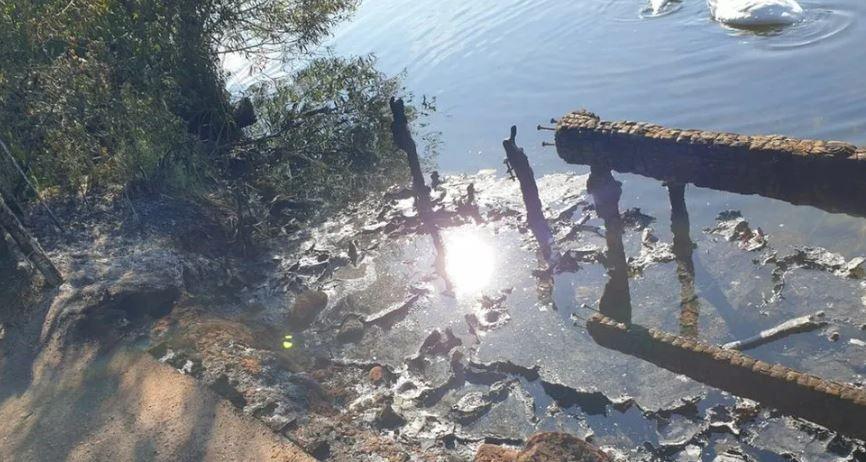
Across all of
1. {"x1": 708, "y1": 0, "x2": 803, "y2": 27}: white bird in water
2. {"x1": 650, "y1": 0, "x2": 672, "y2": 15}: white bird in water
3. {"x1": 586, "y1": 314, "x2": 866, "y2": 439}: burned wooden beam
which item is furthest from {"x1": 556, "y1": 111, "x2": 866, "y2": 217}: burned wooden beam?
{"x1": 650, "y1": 0, "x2": 672, "y2": 15}: white bird in water

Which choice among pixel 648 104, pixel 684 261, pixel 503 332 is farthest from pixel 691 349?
pixel 648 104

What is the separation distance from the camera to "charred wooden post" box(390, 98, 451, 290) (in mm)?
13688

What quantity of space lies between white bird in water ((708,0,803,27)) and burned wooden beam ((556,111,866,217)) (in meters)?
12.6

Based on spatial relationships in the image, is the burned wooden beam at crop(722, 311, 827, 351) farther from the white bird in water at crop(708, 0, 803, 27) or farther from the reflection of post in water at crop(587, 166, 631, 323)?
the white bird in water at crop(708, 0, 803, 27)

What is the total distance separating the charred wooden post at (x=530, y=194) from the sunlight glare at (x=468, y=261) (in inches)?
41.6

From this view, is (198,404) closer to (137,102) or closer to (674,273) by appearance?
(137,102)

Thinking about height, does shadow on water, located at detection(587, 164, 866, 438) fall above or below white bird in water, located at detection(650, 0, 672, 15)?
below

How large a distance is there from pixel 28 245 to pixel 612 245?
987cm

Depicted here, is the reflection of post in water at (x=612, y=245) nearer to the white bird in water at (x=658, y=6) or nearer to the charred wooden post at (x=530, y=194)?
the charred wooden post at (x=530, y=194)

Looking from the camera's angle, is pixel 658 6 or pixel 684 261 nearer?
pixel 684 261

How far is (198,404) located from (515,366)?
15.4 feet

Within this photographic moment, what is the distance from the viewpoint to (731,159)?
8695 millimetres

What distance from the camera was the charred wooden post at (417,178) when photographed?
1369cm

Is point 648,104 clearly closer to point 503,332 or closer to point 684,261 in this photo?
point 684,261
